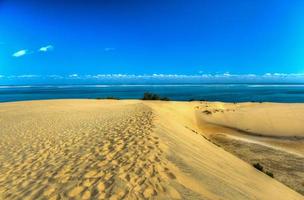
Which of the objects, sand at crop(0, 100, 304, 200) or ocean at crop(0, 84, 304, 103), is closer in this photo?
sand at crop(0, 100, 304, 200)

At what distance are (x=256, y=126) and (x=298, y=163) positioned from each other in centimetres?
934

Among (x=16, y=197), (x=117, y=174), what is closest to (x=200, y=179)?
(x=117, y=174)

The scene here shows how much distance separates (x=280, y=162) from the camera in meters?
11.4

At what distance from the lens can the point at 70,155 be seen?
27.3ft

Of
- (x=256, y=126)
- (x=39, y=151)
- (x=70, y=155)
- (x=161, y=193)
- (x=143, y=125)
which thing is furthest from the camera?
(x=256, y=126)

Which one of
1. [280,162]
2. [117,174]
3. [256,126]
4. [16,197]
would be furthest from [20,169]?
[256,126]

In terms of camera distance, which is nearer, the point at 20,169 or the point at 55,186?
the point at 55,186

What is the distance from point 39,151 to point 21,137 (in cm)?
→ 319

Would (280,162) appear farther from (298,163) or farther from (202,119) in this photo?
(202,119)

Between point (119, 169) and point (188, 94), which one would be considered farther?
point (188, 94)

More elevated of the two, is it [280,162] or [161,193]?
[161,193]

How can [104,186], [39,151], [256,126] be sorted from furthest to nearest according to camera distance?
[256,126] → [39,151] → [104,186]

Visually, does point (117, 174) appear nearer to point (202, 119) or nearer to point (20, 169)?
point (20, 169)

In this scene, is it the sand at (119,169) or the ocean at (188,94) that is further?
the ocean at (188,94)
